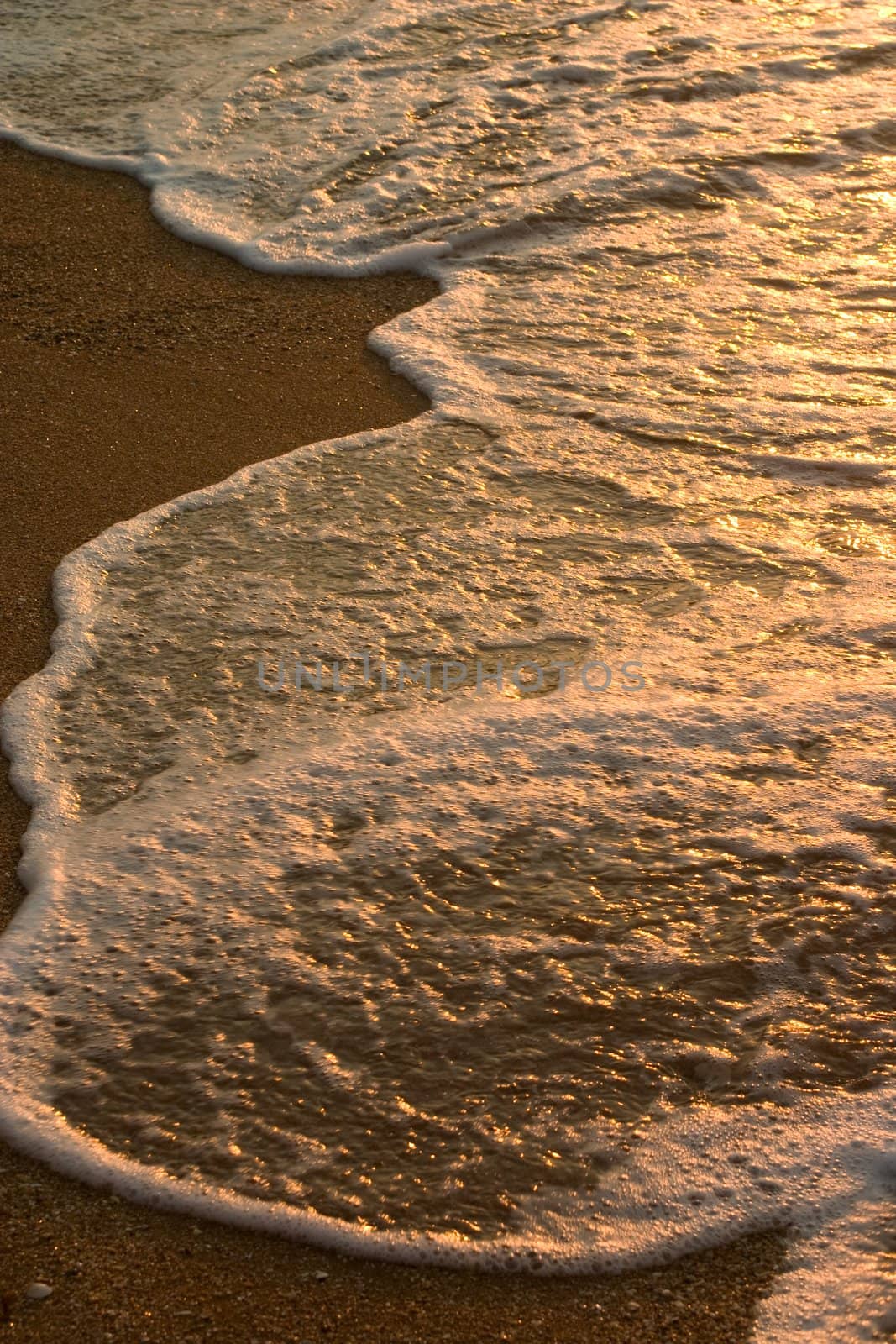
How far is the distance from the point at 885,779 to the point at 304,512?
1636mm

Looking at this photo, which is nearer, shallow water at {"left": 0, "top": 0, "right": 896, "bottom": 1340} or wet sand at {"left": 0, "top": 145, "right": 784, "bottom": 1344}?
wet sand at {"left": 0, "top": 145, "right": 784, "bottom": 1344}

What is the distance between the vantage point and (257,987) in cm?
240

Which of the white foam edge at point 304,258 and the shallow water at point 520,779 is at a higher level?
the white foam edge at point 304,258

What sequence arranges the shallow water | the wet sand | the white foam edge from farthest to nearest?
the white foam edge → the shallow water → the wet sand

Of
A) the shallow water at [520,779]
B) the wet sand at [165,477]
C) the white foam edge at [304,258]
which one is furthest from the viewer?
the white foam edge at [304,258]

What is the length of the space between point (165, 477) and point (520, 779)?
1492 mm

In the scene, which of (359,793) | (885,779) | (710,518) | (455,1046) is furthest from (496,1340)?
(710,518)

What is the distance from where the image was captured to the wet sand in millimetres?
1926

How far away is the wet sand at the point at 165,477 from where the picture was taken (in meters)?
1.93

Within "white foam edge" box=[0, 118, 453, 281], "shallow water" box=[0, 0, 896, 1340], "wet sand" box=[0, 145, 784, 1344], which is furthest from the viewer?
"white foam edge" box=[0, 118, 453, 281]

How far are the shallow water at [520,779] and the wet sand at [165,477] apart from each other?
7 cm

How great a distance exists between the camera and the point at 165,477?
373 centimetres

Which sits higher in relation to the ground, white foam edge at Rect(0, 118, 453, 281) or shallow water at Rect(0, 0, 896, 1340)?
white foam edge at Rect(0, 118, 453, 281)

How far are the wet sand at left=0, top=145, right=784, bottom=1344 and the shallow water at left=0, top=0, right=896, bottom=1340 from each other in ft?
0.22
